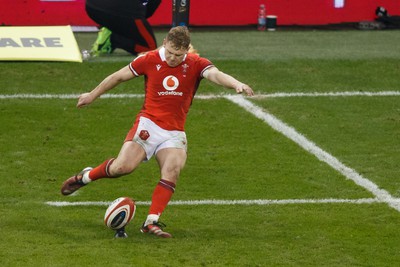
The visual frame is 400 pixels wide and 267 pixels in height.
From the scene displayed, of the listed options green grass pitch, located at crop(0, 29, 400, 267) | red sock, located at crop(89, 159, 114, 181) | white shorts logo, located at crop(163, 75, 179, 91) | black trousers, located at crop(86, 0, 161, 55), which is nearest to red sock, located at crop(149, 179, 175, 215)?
green grass pitch, located at crop(0, 29, 400, 267)

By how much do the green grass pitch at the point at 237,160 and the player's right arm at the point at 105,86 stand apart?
1173 millimetres

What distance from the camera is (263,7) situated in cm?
2250

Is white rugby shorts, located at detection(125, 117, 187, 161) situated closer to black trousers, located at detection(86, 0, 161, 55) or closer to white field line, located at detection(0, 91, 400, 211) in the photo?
white field line, located at detection(0, 91, 400, 211)

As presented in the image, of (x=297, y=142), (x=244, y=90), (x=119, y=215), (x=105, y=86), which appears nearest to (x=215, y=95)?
(x=297, y=142)

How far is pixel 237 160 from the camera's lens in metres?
15.1

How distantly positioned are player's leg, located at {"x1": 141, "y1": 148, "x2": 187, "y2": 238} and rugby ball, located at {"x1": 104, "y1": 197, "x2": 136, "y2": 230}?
0.20 meters

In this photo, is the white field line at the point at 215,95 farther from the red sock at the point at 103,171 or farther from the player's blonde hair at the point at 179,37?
the player's blonde hair at the point at 179,37

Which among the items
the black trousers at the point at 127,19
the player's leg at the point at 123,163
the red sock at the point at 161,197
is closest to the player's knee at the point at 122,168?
the player's leg at the point at 123,163

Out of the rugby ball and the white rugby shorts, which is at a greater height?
the white rugby shorts

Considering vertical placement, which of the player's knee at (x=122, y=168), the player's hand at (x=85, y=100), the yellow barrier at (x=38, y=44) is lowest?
the yellow barrier at (x=38, y=44)

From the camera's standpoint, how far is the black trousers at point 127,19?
18.9m

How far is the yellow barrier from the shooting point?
19266mm

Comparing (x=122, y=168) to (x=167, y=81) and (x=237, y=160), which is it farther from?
(x=237, y=160)

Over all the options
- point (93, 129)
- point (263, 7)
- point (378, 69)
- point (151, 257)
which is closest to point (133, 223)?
point (151, 257)
